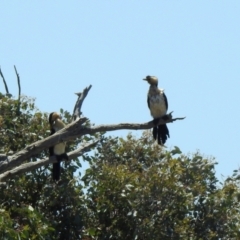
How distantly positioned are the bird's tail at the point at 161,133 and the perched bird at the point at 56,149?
1216 millimetres

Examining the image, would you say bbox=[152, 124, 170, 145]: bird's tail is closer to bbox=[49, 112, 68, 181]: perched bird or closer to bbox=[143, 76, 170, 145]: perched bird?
bbox=[143, 76, 170, 145]: perched bird

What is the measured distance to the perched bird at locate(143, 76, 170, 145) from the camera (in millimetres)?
12617

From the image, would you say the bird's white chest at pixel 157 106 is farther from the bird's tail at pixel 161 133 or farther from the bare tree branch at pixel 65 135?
the bare tree branch at pixel 65 135

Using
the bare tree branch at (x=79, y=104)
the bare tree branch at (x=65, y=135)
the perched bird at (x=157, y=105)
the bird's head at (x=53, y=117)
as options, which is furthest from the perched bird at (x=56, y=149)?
the perched bird at (x=157, y=105)

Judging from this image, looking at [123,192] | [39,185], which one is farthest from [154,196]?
[39,185]

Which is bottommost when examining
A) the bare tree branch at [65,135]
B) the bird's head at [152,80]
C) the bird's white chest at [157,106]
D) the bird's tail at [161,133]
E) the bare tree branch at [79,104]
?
the bare tree branch at [65,135]

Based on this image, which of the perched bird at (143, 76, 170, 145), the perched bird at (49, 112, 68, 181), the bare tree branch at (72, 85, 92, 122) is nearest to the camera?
the bare tree branch at (72, 85, 92, 122)

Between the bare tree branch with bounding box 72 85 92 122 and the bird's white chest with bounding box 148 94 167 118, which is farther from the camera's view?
the bird's white chest with bounding box 148 94 167 118

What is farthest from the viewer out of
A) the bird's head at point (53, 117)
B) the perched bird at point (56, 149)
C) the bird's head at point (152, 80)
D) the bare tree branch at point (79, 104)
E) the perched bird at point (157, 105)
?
the bird's head at point (53, 117)

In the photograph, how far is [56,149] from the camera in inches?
Answer: 498

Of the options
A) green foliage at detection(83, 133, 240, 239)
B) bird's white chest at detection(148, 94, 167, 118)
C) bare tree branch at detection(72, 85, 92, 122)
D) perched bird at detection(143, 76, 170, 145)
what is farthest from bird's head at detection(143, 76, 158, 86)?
bare tree branch at detection(72, 85, 92, 122)

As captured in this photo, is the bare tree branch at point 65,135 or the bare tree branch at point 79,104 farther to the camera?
the bare tree branch at point 79,104

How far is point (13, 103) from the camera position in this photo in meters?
13.5

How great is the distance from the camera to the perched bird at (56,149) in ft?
40.4
